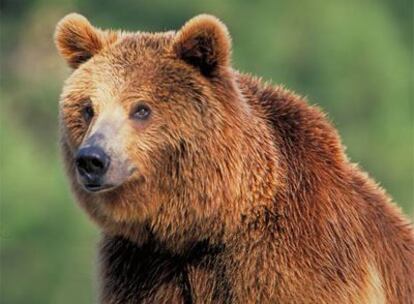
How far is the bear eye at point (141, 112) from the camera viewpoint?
24.7 feet

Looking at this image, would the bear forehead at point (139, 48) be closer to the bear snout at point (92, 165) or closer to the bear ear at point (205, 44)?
the bear ear at point (205, 44)

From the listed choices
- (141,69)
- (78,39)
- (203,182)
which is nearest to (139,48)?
(141,69)

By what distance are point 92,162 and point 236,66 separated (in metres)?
19.3

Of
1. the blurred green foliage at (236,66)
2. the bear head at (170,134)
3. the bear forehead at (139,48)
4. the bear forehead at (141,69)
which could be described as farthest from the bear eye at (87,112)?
the blurred green foliage at (236,66)

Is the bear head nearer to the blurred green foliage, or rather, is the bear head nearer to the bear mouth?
the bear mouth

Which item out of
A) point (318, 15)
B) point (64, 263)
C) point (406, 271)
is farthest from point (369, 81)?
point (406, 271)

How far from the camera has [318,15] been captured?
3159 centimetres

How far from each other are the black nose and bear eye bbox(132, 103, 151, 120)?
0.33 m

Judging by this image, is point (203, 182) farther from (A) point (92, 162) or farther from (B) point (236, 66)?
(B) point (236, 66)

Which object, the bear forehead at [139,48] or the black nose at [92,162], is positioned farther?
the bear forehead at [139,48]

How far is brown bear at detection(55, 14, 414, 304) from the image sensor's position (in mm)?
7520

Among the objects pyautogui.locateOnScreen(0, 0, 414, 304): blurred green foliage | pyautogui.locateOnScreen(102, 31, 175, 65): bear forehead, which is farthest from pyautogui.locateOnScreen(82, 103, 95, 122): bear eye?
pyautogui.locateOnScreen(0, 0, 414, 304): blurred green foliage

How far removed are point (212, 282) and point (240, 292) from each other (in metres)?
0.15

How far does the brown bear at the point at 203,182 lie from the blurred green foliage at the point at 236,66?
1649cm
